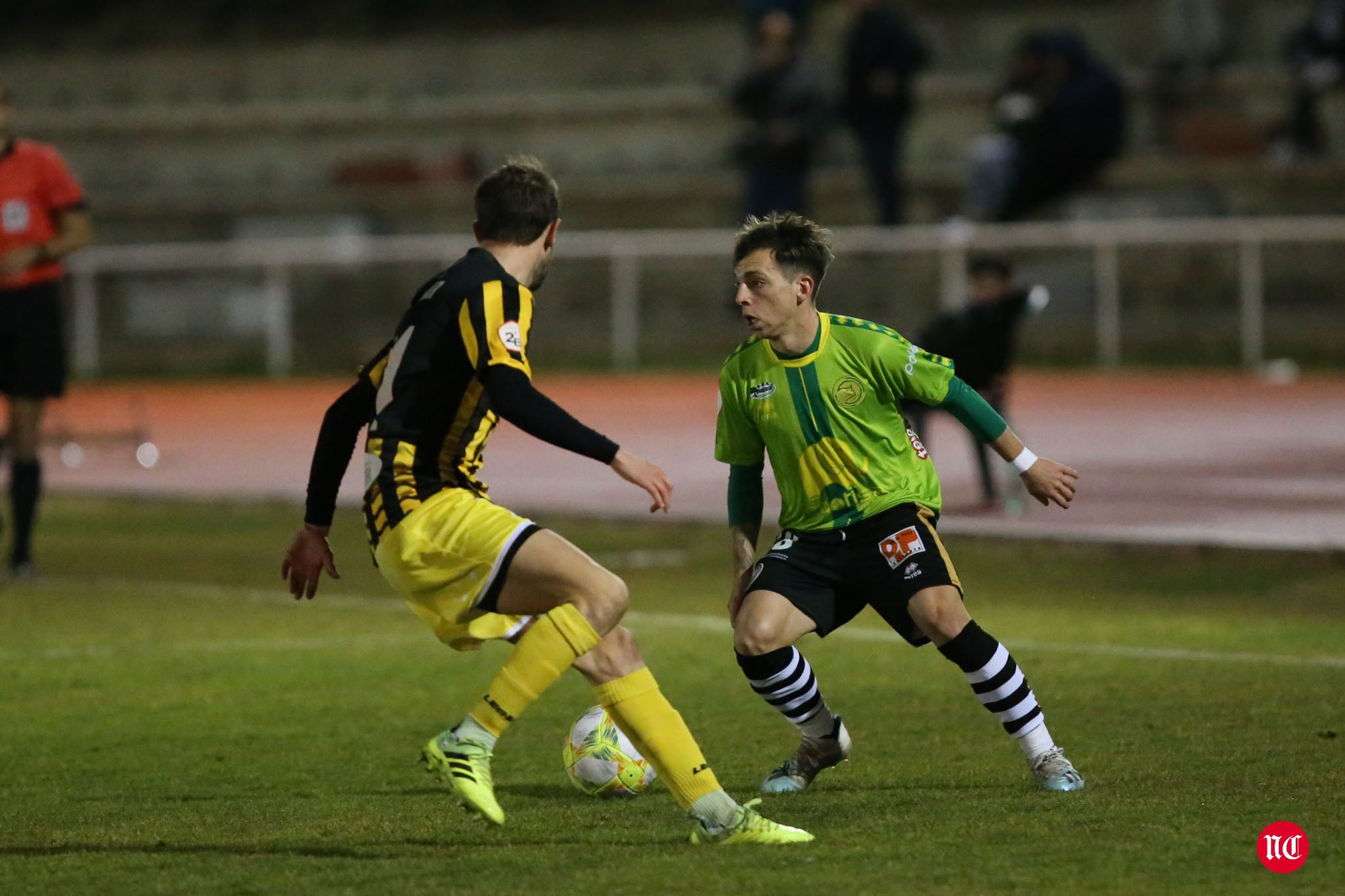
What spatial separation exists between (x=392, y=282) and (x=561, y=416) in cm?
2025

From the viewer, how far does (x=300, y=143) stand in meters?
28.9

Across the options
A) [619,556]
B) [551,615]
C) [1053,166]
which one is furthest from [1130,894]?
[1053,166]

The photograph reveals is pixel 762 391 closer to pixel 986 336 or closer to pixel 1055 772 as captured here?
pixel 1055 772

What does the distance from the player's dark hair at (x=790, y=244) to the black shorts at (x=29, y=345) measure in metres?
6.10

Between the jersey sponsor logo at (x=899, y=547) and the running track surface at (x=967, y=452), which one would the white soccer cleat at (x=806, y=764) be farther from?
the running track surface at (x=967, y=452)

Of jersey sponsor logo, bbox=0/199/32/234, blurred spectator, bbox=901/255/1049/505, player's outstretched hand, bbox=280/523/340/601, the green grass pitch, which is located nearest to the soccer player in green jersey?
the green grass pitch

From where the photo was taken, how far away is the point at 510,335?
18.9 ft

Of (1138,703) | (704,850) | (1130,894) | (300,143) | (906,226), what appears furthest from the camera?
(300,143)

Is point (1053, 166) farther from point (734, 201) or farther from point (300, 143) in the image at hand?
point (300, 143)

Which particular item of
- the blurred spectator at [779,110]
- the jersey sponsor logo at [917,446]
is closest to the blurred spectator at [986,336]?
the jersey sponsor logo at [917,446]

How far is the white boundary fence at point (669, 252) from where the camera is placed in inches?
884

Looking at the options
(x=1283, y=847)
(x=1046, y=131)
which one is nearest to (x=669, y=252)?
(x=1046, y=131)

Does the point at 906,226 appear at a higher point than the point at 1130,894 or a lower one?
higher

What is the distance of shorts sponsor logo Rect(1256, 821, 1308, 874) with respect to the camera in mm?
5164
